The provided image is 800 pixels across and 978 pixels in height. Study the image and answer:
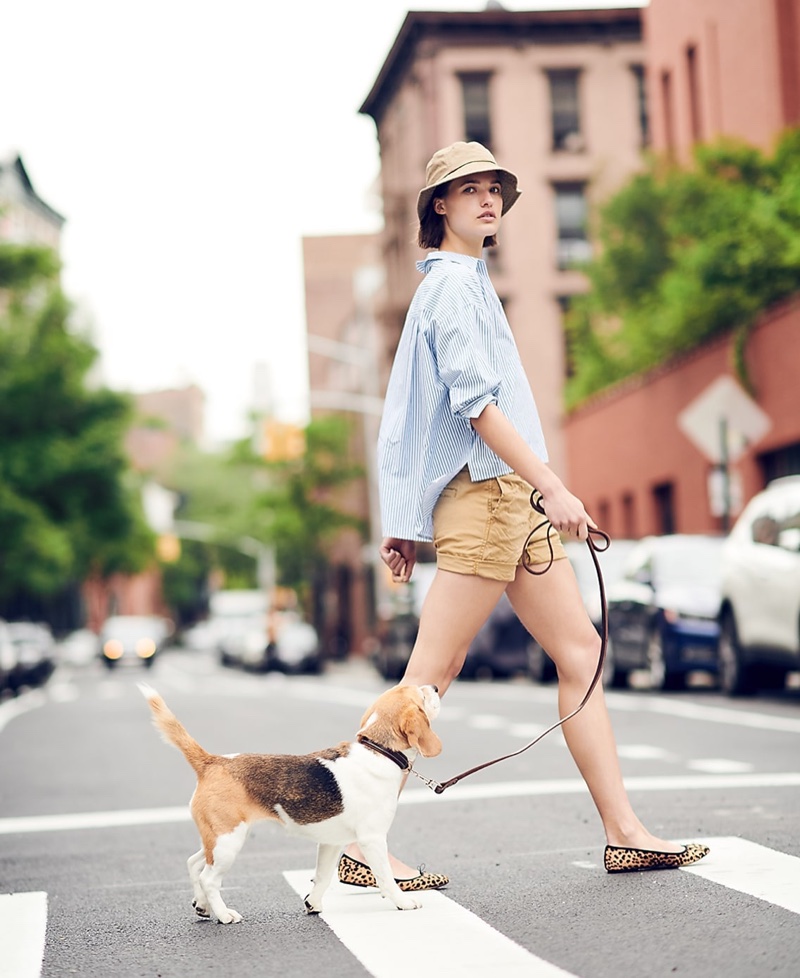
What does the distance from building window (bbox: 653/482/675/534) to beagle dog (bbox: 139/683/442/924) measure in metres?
29.2

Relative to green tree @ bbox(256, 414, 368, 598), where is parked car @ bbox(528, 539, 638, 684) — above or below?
below

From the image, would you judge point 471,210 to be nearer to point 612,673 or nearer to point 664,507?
point 612,673

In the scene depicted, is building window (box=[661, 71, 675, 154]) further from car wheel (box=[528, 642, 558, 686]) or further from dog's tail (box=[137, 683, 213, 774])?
dog's tail (box=[137, 683, 213, 774])

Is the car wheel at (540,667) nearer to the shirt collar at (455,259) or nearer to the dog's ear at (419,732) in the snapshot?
the shirt collar at (455,259)

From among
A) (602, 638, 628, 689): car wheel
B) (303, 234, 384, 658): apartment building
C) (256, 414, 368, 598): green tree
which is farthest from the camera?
(256, 414, 368, 598): green tree

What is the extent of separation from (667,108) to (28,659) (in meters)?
16.6

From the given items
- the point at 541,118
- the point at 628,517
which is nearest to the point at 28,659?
the point at 628,517

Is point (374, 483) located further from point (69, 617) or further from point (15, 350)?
point (69, 617)

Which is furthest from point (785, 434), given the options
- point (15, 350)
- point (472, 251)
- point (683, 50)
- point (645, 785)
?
point (15, 350)

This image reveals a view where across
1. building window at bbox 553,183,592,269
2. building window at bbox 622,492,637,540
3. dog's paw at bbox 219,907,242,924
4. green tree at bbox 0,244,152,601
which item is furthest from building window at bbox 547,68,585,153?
dog's paw at bbox 219,907,242,924

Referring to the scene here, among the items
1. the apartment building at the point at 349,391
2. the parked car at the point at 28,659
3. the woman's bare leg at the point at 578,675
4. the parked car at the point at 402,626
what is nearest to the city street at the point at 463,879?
the woman's bare leg at the point at 578,675

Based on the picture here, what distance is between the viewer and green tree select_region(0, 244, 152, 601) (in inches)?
1962

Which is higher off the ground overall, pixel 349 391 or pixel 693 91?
pixel 693 91

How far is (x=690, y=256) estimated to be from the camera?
1072 inches
